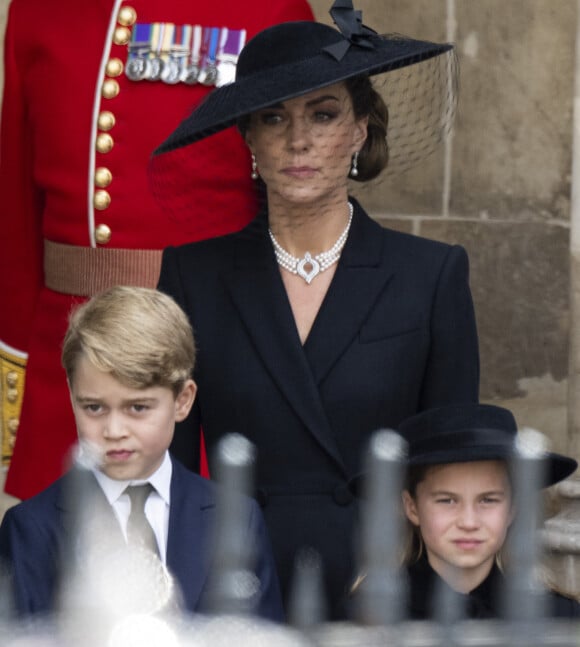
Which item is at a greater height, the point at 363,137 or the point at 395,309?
the point at 363,137

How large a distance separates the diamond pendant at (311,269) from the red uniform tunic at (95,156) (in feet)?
1.30

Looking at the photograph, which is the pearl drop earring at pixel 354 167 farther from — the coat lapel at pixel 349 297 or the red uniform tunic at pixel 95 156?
the red uniform tunic at pixel 95 156

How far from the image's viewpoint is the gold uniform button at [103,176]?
3.23 metres

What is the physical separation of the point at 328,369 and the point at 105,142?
723 mm

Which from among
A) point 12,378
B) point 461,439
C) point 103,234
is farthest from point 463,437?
point 12,378

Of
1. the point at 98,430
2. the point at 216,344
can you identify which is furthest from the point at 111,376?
the point at 216,344

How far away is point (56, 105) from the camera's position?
10.7 feet

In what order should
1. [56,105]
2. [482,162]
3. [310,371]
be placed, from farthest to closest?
[482,162] < [56,105] < [310,371]

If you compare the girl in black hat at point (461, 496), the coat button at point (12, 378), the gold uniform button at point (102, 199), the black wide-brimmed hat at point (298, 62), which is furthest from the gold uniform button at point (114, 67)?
the girl in black hat at point (461, 496)

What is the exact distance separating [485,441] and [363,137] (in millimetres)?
561

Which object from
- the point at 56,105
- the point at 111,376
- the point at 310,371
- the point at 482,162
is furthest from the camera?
the point at 482,162

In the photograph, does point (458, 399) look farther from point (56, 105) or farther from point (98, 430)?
point (56, 105)

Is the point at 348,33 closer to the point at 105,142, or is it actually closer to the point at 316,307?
the point at 316,307

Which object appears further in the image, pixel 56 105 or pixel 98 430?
pixel 56 105
